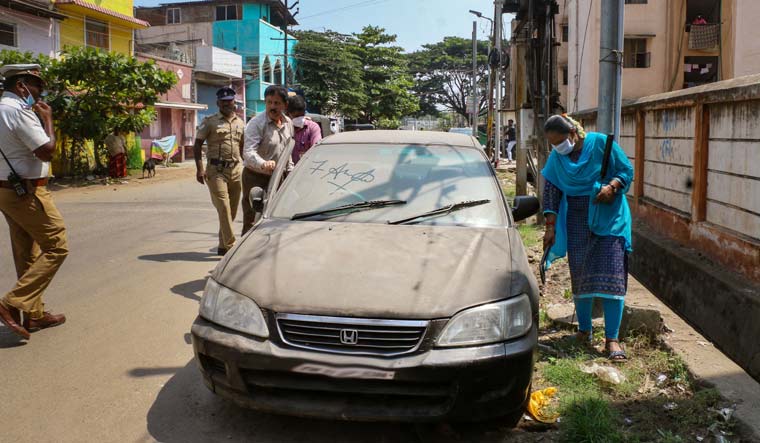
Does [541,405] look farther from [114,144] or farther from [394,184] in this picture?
[114,144]

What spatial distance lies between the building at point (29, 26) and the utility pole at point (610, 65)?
19.9 m

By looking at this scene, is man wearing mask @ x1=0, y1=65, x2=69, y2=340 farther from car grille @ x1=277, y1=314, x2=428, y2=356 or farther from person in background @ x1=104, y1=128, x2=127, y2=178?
person in background @ x1=104, y1=128, x2=127, y2=178

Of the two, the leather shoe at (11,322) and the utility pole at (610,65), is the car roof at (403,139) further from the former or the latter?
the leather shoe at (11,322)

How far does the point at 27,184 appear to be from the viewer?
4762 millimetres

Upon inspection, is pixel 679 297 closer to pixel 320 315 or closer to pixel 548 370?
pixel 548 370

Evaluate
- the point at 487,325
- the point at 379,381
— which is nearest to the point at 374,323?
the point at 379,381

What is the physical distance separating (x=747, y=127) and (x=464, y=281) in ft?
10.9

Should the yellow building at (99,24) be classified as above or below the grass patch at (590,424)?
above

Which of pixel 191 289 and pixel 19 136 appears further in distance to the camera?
pixel 191 289

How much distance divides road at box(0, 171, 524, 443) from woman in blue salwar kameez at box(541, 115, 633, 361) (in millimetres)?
1805

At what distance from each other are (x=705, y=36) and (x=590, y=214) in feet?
83.2

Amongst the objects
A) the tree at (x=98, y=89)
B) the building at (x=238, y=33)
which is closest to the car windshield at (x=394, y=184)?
the tree at (x=98, y=89)

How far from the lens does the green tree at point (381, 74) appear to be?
5334 centimetres

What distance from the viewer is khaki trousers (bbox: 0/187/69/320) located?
15.5 feet
